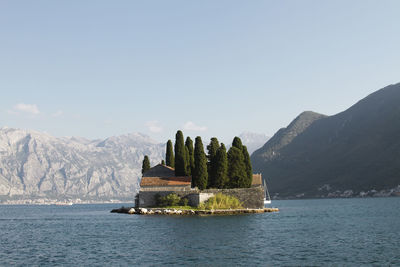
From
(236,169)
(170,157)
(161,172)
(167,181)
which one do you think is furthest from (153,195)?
(170,157)

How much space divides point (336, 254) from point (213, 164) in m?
58.0

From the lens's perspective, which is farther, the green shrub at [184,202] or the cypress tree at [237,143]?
the cypress tree at [237,143]

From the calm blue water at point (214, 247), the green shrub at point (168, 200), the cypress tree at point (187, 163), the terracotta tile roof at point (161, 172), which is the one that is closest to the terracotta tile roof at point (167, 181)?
the green shrub at point (168, 200)

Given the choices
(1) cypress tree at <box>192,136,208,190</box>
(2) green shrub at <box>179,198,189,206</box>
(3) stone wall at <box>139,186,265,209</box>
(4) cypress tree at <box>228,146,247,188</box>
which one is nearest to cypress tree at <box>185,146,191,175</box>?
(1) cypress tree at <box>192,136,208,190</box>

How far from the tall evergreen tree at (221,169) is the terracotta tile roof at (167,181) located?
6179 mm

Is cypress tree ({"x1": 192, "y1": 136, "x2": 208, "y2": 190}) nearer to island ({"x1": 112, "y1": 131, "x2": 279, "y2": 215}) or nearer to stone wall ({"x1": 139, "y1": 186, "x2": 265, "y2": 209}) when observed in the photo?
island ({"x1": 112, "y1": 131, "x2": 279, "y2": 215})

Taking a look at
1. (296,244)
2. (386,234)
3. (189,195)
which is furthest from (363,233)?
(189,195)

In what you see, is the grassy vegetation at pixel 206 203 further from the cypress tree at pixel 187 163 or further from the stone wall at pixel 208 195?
the cypress tree at pixel 187 163

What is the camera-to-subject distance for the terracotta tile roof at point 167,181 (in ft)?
313

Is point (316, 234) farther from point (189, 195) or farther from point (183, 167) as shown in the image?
point (183, 167)

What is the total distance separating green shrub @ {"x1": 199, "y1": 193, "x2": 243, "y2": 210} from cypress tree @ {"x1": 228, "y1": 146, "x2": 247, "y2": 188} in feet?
13.6

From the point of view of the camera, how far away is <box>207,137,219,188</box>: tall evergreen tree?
316ft

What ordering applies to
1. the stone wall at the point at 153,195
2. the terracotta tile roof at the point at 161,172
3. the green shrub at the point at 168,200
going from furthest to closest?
the terracotta tile roof at the point at 161,172, the green shrub at the point at 168,200, the stone wall at the point at 153,195

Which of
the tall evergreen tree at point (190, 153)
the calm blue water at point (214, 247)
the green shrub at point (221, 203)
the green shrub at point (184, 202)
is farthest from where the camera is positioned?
the tall evergreen tree at point (190, 153)
